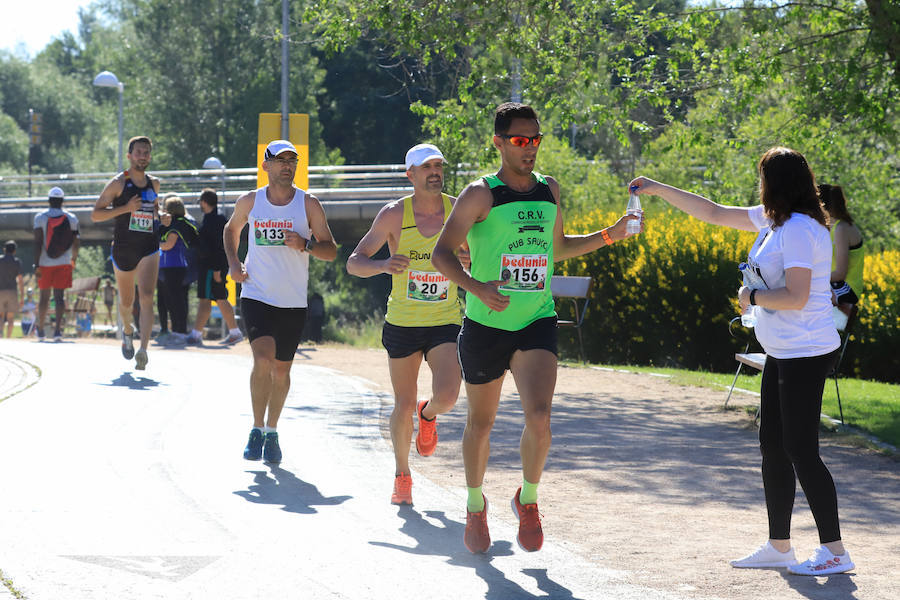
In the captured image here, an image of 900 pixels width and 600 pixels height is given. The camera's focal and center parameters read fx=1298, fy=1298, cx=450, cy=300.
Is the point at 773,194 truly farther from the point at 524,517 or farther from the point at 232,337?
the point at 232,337

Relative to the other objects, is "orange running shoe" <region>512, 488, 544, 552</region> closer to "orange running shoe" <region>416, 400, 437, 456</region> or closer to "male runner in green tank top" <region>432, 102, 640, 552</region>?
"male runner in green tank top" <region>432, 102, 640, 552</region>

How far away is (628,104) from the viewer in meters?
16.0

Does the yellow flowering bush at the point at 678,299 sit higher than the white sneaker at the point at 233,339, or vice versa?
the yellow flowering bush at the point at 678,299

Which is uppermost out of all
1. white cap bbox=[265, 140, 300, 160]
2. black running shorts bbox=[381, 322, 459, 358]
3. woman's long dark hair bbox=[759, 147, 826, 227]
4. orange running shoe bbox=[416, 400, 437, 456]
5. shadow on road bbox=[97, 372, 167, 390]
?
white cap bbox=[265, 140, 300, 160]

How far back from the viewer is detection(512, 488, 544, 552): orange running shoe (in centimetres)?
576

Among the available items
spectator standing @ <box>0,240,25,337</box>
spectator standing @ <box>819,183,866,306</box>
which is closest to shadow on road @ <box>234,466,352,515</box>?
spectator standing @ <box>819,183,866,306</box>

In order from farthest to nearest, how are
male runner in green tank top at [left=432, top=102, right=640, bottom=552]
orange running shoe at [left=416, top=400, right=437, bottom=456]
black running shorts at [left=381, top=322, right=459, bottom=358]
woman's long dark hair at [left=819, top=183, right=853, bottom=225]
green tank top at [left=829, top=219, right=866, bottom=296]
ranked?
green tank top at [left=829, top=219, right=866, bottom=296] < woman's long dark hair at [left=819, top=183, right=853, bottom=225] < orange running shoe at [left=416, top=400, right=437, bottom=456] < black running shorts at [left=381, top=322, right=459, bottom=358] < male runner in green tank top at [left=432, top=102, right=640, bottom=552]

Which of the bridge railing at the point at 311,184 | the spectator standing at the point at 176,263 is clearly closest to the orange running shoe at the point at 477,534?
the spectator standing at the point at 176,263

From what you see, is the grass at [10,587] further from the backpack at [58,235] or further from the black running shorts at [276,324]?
the backpack at [58,235]

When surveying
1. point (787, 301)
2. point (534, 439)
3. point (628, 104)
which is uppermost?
point (628, 104)

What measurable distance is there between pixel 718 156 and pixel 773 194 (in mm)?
25400

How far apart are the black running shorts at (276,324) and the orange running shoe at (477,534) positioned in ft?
8.77

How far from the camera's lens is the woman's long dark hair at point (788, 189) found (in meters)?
5.70

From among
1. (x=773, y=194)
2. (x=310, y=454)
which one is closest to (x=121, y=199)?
(x=310, y=454)
